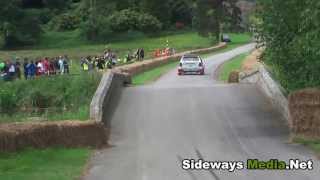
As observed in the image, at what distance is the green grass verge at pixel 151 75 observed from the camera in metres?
47.8

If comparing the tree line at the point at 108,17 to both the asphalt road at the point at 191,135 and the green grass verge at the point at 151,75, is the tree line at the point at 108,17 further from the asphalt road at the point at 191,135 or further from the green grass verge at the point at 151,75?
the asphalt road at the point at 191,135

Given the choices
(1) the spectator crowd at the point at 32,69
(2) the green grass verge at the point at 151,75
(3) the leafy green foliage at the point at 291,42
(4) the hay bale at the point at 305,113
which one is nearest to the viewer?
(4) the hay bale at the point at 305,113

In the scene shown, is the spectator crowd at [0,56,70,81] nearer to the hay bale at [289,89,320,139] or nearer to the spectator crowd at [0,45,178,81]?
the spectator crowd at [0,45,178,81]

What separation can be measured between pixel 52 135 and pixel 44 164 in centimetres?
236

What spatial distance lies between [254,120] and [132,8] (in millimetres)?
88351

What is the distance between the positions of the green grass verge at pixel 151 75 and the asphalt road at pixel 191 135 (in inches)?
567

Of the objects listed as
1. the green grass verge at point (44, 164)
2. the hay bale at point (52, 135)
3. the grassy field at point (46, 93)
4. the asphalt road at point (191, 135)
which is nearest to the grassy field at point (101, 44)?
the grassy field at point (46, 93)

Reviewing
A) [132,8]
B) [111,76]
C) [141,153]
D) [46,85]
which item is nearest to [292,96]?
[141,153]

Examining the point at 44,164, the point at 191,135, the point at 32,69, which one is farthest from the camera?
the point at 32,69

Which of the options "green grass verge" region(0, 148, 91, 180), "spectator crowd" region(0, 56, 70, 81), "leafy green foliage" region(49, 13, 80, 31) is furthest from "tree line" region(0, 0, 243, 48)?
"green grass verge" region(0, 148, 91, 180)

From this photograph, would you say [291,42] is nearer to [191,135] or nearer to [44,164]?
[191,135]

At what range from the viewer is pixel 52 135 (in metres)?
21.5

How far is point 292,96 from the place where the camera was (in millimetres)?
22719

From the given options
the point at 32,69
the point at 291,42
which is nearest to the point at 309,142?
the point at 291,42
